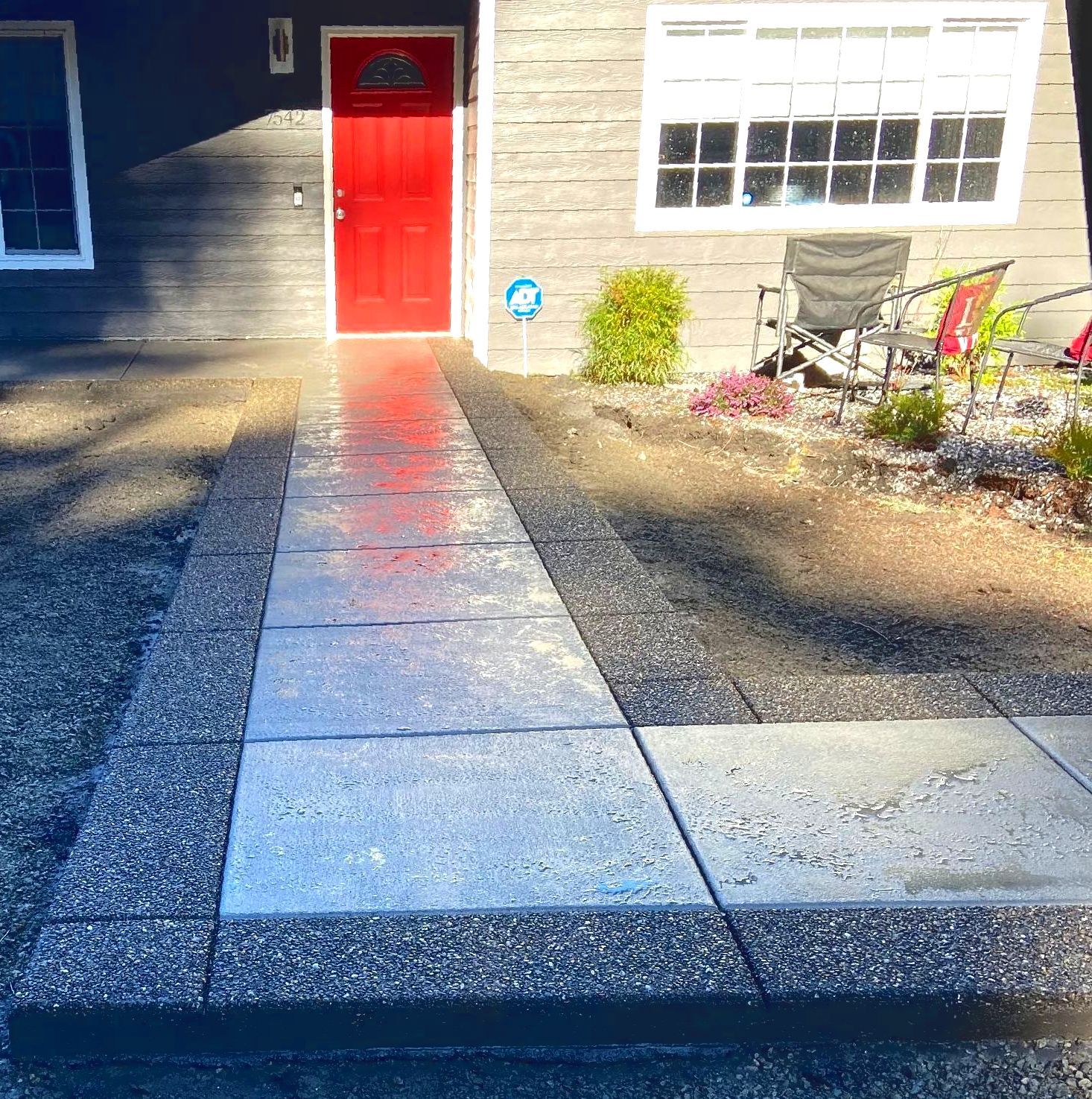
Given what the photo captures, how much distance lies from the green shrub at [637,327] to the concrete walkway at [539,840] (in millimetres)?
4372

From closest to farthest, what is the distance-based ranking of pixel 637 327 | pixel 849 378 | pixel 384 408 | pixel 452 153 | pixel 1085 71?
pixel 1085 71 → pixel 384 408 → pixel 849 378 → pixel 637 327 → pixel 452 153

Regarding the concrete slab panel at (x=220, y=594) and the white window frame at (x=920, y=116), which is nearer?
the concrete slab panel at (x=220, y=594)

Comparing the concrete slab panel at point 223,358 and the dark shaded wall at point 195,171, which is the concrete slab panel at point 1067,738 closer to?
the concrete slab panel at point 223,358

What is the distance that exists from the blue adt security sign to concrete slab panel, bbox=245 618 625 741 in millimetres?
5187

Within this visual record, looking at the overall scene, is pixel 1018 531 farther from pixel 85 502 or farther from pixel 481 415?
pixel 85 502

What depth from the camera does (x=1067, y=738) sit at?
3215mm

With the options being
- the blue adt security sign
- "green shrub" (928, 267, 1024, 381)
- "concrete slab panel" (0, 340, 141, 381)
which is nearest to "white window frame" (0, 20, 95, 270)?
"concrete slab panel" (0, 340, 141, 381)

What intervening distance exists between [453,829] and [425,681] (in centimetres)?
86

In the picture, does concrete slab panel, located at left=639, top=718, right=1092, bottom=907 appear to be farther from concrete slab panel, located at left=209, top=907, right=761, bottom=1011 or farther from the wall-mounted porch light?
the wall-mounted porch light

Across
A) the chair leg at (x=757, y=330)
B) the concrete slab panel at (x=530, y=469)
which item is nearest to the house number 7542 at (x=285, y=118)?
the chair leg at (x=757, y=330)

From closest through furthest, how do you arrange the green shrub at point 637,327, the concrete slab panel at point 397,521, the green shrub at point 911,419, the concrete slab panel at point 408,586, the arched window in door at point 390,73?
the concrete slab panel at point 408,586
the concrete slab panel at point 397,521
the green shrub at point 911,419
the green shrub at point 637,327
the arched window in door at point 390,73

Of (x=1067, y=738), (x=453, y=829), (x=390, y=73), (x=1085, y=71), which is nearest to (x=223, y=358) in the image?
(x=390, y=73)

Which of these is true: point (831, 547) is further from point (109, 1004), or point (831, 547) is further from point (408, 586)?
point (109, 1004)

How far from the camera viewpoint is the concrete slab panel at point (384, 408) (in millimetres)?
7125
